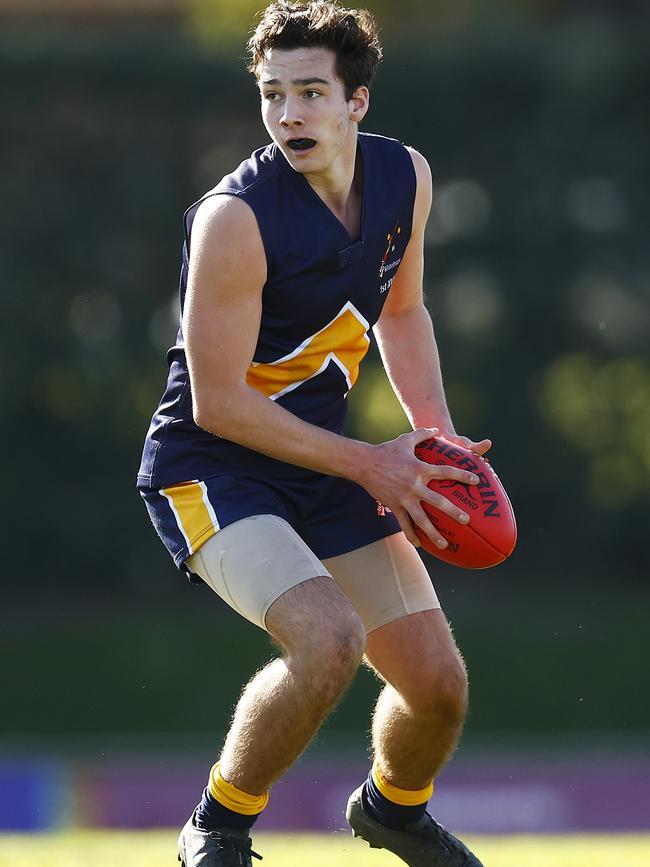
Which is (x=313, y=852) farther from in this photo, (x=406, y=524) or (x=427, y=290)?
(x=427, y=290)

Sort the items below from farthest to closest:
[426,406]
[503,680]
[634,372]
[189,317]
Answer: [634,372] < [503,680] < [426,406] < [189,317]

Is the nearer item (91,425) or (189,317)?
(189,317)

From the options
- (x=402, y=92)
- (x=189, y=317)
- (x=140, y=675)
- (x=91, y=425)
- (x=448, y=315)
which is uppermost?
(x=402, y=92)

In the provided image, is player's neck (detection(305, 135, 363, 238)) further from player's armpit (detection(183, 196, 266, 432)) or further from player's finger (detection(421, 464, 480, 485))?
player's finger (detection(421, 464, 480, 485))

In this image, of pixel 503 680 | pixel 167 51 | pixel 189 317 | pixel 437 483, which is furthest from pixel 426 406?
pixel 167 51

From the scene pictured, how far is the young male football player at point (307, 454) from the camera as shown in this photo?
407 cm

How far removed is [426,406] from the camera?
15.7 ft

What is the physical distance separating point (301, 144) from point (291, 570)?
4.01 feet

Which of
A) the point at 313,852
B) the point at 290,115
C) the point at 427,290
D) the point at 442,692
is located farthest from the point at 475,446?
the point at 427,290

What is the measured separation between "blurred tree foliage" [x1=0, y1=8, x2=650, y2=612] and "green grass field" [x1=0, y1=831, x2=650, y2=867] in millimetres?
9280

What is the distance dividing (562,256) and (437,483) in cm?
1220

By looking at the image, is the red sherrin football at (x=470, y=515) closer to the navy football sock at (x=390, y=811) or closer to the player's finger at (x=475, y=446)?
the player's finger at (x=475, y=446)

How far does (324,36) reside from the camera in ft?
14.1

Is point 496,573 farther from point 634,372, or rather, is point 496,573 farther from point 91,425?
point 91,425
